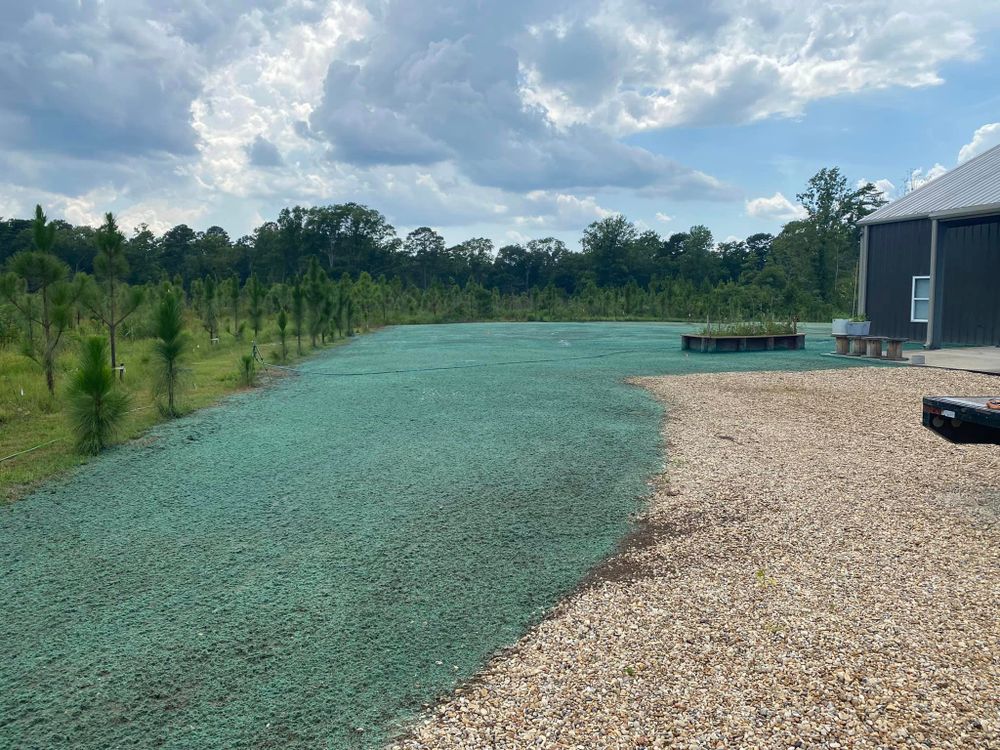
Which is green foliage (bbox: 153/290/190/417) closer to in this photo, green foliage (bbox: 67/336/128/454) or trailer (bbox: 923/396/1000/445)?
green foliage (bbox: 67/336/128/454)

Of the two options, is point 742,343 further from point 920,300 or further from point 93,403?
point 93,403

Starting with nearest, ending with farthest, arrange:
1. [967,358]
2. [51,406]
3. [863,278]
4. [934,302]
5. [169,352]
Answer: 1. [169,352]
2. [51,406]
3. [967,358]
4. [934,302]
5. [863,278]

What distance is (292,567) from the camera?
4031mm

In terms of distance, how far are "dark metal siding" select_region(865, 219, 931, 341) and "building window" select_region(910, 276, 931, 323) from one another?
0.09m

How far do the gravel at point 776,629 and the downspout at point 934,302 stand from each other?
9.76m

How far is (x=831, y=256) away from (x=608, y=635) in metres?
43.4

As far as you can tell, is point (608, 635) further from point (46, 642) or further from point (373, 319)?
point (373, 319)

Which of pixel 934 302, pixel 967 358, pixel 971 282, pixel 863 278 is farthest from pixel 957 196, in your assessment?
pixel 967 358

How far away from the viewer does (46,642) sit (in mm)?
3188

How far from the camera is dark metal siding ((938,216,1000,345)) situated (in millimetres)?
15031

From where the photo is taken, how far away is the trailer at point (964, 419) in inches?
176

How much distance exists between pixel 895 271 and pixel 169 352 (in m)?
15.7

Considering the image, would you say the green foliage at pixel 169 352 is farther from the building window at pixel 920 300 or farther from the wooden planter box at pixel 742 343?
the building window at pixel 920 300

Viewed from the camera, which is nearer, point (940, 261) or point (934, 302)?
point (940, 261)
